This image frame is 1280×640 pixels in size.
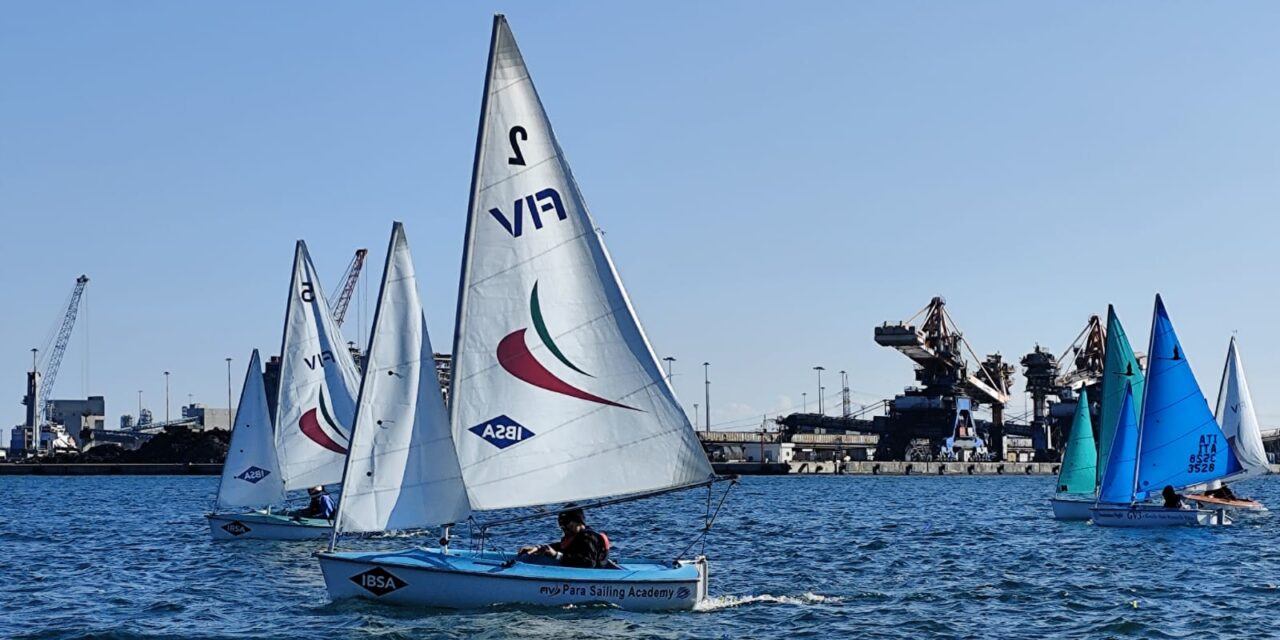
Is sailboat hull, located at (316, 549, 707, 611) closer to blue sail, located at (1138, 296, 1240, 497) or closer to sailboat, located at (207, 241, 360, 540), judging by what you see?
sailboat, located at (207, 241, 360, 540)

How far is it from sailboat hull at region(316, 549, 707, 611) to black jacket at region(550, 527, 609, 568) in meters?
0.26

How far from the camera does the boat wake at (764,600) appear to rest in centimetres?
2892

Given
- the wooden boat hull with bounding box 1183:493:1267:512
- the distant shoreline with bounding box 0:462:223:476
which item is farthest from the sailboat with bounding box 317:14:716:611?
the distant shoreline with bounding box 0:462:223:476

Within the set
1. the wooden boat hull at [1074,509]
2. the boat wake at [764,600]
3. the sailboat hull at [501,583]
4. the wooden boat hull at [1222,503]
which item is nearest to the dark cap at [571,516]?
the sailboat hull at [501,583]

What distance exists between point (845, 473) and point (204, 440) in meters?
76.0

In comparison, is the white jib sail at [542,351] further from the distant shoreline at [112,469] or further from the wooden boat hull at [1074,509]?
the distant shoreline at [112,469]

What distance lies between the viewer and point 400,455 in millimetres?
27172

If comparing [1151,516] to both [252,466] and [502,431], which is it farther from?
[502,431]

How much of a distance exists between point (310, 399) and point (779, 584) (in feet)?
60.9

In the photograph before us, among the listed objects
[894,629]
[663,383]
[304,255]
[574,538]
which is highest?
[304,255]

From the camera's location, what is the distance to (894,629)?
2705cm

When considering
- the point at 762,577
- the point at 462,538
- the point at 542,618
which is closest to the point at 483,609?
the point at 542,618

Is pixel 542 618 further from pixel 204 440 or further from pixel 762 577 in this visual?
pixel 204 440

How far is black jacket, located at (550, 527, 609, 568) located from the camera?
26.4 meters
